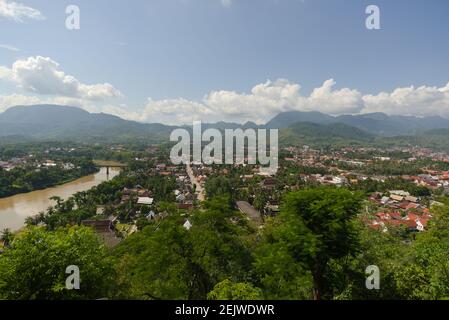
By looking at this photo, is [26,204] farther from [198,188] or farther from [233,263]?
[233,263]

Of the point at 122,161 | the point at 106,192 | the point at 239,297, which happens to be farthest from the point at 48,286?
the point at 122,161

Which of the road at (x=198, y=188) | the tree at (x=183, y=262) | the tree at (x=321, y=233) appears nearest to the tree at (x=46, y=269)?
the tree at (x=183, y=262)

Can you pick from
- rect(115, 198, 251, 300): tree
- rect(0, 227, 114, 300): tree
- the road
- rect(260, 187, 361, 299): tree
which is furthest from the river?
rect(260, 187, 361, 299): tree

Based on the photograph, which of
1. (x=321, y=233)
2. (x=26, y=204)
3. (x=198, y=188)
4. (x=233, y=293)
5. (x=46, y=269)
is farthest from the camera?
(x=198, y=188)

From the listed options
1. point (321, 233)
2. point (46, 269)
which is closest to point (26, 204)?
point (46, 269)

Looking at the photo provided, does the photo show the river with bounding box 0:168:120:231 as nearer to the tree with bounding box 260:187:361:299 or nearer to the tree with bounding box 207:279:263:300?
the tree with bounding box 207:279:263:300
